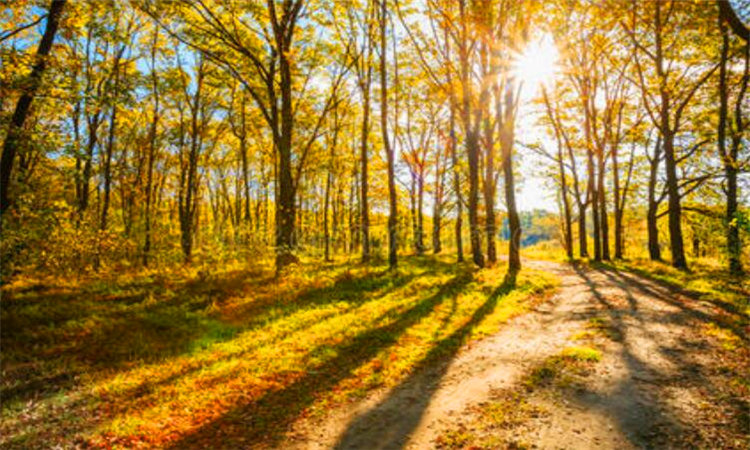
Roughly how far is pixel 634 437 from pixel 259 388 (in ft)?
17.2

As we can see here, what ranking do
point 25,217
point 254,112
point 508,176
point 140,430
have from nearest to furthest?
point 140,430 < point 25,217 < point 508,176 < point 254,112

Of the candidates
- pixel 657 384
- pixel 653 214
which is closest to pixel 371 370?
pixel 657 384

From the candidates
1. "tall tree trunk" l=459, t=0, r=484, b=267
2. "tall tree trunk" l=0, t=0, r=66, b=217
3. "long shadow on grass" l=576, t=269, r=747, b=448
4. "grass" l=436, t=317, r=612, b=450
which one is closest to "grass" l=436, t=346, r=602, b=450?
"grass" l=436, t=317, r=612, b=450

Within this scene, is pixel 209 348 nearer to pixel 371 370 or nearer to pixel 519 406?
pixel 371 370

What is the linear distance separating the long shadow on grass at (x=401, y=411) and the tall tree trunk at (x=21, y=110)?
955 cm

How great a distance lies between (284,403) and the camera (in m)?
5.89

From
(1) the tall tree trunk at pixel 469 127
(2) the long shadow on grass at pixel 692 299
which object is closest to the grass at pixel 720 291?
(2) the long shadow on grass at pixel 692 299

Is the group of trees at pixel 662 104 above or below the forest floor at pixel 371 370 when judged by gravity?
above

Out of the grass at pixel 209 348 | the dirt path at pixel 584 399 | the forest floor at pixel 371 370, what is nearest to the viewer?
the dirt path at pixel 584 399

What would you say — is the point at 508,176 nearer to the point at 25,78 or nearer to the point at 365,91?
the point at 365,91

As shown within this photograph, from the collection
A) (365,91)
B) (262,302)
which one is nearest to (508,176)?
(365,91)

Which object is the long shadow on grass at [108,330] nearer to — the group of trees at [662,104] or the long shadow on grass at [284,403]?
the long shadow on grass at [284,403]

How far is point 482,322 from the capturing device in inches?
393

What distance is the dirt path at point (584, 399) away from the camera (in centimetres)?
448
